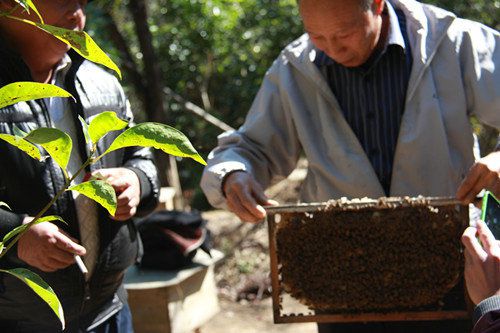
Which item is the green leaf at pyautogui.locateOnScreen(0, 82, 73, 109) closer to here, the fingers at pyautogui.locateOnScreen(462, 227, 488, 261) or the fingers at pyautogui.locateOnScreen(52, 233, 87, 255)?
the fingers at pyautogui.locateOnScreen(52, 233, 87, 255)

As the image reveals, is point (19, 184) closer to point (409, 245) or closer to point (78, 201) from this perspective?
point (78, 201)

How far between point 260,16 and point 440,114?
5.15m

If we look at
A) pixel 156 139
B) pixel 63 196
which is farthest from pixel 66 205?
pixel 156 139

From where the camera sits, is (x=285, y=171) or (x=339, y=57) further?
(x=285, y=171)

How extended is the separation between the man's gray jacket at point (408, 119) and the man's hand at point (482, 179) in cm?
→ 27

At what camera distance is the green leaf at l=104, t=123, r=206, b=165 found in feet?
3.46

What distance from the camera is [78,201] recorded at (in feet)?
6.71

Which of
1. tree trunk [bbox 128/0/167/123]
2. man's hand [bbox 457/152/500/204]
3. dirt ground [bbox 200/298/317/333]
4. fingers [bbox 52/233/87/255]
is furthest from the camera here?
tree trunk [bbox 128/0/167/123]

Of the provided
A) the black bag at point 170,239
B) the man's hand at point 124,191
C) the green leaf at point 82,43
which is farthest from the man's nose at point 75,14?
the black bag at point 170,239

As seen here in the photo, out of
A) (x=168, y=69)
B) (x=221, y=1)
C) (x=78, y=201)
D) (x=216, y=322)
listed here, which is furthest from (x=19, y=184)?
(x=168, y=69)

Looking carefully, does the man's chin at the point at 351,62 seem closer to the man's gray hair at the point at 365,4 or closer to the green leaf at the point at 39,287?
the man's gray hair at the point at 365,4

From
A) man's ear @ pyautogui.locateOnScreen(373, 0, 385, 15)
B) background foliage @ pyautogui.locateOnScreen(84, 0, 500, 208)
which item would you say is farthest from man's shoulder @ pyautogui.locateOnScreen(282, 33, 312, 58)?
background foliage @ pyautogui.locateOnScreen(84, 0, 500, 208)

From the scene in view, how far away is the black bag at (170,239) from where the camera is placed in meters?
3.99

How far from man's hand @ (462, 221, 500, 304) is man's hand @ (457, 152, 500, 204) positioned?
22 cm
